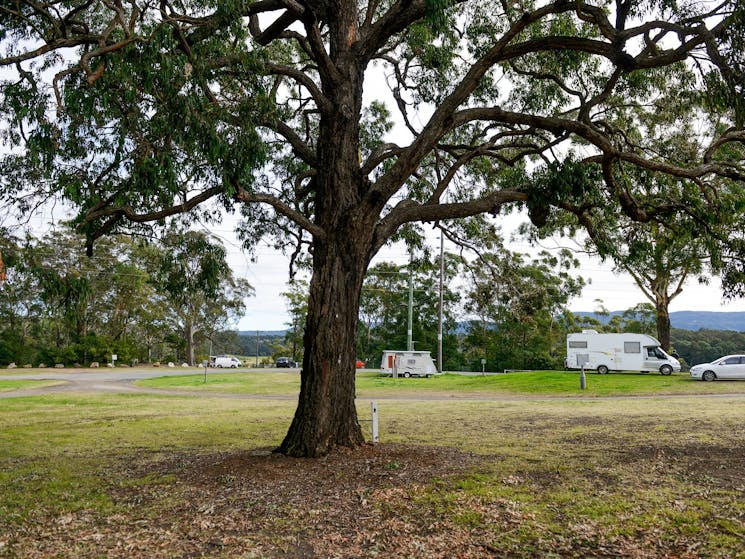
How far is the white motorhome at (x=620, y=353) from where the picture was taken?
107ft

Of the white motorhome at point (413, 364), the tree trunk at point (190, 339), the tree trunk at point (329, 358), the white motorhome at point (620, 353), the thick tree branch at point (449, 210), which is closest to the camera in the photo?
the tree trunk at point (329, 358)

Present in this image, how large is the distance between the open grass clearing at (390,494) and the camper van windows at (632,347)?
2077 centimetres

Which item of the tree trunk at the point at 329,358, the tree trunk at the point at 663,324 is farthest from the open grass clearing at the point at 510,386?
the tree trunk at the point at 329,358

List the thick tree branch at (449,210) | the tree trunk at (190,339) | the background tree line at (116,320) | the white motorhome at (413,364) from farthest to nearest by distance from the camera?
the tree trunk at (190,339) → the background tree line at (116,320) → the white motorhome at (413,364) → the thick tree branch at (449,210)

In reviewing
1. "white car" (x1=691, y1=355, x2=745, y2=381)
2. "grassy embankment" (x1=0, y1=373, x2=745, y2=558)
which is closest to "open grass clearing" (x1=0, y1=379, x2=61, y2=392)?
"grassy embankment" (x1=0, y1=373, x2=745, y2=558)

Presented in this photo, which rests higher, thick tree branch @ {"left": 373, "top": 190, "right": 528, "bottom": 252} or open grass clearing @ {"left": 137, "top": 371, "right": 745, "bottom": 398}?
thick tree branch @ {"left": 373, "top": 190, "right": 528, "bottom": 252}

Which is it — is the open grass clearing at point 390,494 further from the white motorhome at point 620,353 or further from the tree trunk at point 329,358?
the white motorhome at point 620,353

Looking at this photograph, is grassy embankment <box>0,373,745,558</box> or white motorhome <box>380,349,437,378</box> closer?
grassy embankment <box>0,373,745,558</box>

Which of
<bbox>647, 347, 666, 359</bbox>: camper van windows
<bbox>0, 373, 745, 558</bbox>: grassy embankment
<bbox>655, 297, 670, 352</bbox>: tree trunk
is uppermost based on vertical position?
<bbox>655, 297, 670, 352</bbox>: tree trunk

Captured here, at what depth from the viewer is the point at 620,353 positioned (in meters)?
33.2

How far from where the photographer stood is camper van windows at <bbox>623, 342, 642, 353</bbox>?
32841mm

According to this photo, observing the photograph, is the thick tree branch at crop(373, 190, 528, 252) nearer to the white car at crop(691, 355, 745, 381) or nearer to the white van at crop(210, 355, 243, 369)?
the white car at crop(691, 355, 745, 381)

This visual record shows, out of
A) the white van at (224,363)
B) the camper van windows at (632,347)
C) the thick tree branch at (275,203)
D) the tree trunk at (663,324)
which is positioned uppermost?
the thick tree branch at (275,203)

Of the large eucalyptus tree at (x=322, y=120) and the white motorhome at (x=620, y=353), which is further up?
the large eucalyptus tree at (x=322, y=120)
